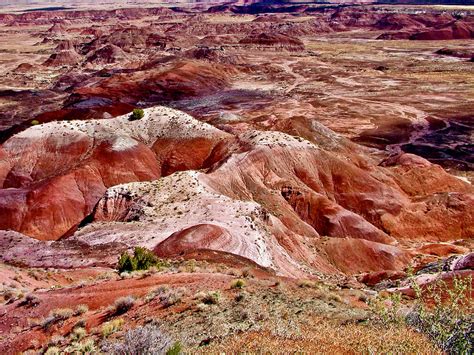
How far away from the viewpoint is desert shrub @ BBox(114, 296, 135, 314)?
1548cm

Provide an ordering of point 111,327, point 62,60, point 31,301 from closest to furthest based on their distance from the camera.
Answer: point 111,327
point 31,301
point 62,60

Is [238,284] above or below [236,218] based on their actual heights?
above

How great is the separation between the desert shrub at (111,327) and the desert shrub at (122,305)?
0.95 m

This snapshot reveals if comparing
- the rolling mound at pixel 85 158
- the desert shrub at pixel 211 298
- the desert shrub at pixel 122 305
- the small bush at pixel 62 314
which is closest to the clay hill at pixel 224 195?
the rolling mound at pixel 85 158

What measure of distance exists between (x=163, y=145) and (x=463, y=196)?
3385 centimetres

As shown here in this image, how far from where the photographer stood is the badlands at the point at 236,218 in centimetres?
1300

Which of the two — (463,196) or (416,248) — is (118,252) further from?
(463,196)

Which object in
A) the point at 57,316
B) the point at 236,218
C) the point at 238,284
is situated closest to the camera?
the point at 57,316

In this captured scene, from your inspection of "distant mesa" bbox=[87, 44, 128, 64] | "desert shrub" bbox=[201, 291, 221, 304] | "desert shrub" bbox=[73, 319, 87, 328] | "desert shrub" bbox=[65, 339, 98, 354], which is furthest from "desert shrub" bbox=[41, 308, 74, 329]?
"distant mesa" bbox=[87, 44, 128, 64]

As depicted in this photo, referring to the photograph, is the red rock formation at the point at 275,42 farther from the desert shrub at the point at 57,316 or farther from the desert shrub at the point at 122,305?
the desert shrub at the point at 57,316

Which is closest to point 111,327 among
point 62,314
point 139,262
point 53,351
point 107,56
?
point 53,351

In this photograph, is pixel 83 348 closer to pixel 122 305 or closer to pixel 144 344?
pixel 122 305

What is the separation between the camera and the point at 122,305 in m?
15.5

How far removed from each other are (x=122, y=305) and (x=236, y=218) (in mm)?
17070
